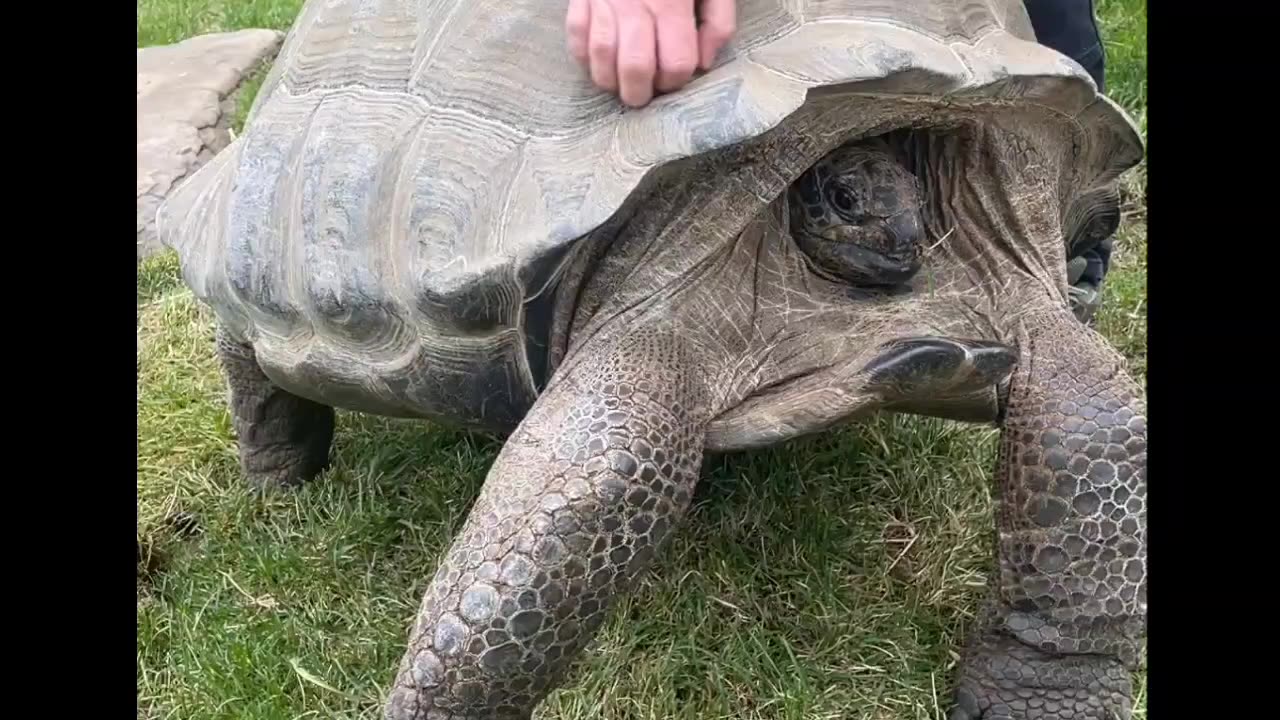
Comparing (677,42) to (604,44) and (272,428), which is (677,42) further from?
(272,428)

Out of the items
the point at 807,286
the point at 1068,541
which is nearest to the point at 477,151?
the point at 807,286

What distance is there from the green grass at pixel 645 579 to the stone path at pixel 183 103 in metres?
2.49

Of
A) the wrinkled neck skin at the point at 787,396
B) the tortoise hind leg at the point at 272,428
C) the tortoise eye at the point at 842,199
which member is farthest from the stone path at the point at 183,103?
the tortoise eye at the point at 842,199

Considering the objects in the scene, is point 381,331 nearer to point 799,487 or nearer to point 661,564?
point 661,564

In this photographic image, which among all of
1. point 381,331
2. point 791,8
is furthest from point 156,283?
point 791,8

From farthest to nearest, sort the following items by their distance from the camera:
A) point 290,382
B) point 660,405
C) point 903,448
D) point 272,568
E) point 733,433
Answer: point 903,448 < point 272,568 < point 290,382 < point 733,433 < point 660,405

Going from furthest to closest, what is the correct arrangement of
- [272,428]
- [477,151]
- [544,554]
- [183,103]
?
[183,103] < [272,428] < [477,151] < [544,554]

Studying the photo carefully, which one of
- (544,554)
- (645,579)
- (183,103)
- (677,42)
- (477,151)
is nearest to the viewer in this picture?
(544,554)

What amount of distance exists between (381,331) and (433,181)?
30 cm

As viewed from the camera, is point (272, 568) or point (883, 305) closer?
point (883, 305)

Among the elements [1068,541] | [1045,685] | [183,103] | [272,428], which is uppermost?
[1068,541]

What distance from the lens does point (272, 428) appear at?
9.11ft

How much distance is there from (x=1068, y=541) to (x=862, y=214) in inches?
24.9

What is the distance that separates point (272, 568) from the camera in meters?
2.51
